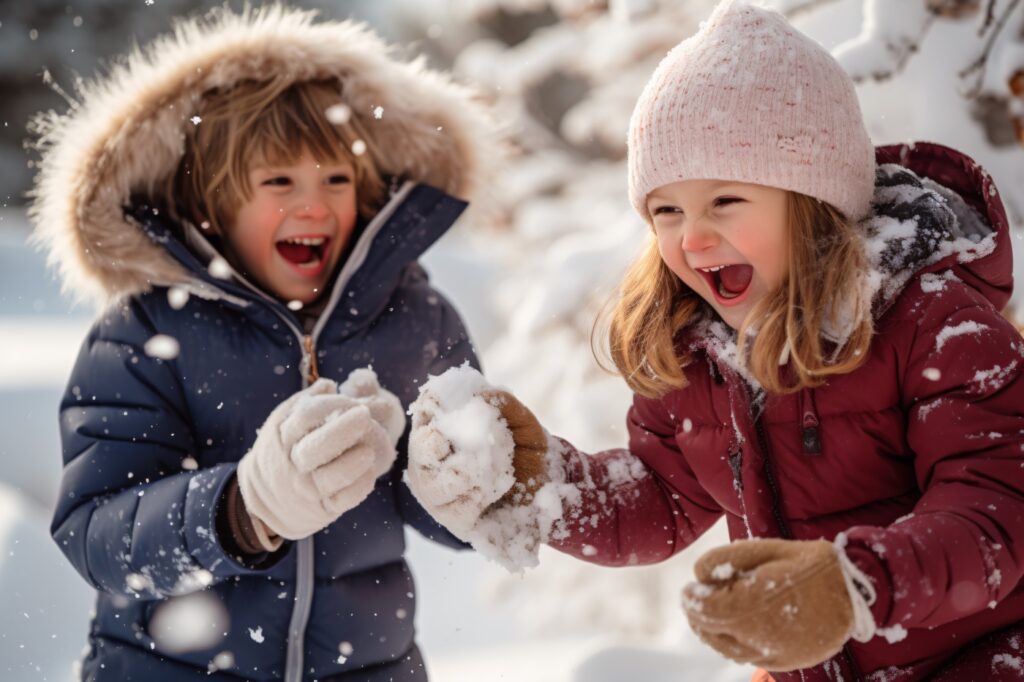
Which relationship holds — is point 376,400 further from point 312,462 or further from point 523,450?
point 523,450

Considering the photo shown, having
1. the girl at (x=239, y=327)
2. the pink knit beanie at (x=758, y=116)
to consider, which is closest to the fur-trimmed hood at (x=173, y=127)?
the girl at (x=239, y=327)

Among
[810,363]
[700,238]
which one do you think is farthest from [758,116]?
[810,363]

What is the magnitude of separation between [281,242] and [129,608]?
962mm

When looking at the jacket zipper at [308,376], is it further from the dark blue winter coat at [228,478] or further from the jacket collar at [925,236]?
the jacket collar at [925,236]

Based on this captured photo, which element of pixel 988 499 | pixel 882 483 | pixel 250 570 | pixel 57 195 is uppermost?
pixel 57 195

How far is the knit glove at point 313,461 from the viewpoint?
6.47ft

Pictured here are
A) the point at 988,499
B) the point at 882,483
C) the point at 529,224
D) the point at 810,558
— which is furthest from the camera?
the point at 529,224

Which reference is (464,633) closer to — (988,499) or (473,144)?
(473,144)

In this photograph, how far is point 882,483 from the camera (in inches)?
71.6

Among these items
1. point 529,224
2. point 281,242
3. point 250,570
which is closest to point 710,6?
point 529,224

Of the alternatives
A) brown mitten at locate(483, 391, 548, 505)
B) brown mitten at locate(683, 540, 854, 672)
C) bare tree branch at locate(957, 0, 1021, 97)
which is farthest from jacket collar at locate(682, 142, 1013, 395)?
bare tree branch at locate(957, 0, 1021, 97)

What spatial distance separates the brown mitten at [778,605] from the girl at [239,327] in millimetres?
871

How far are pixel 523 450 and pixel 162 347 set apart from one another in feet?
3.19

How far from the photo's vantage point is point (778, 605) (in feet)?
4.64
